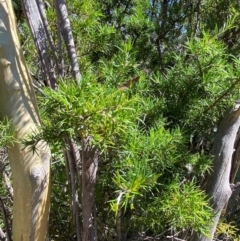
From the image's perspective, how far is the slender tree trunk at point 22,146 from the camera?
2.60 feet

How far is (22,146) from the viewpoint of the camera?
Result: 82 cm

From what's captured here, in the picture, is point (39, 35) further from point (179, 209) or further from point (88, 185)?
point (179, 209)

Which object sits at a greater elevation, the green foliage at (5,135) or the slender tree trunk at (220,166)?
the green foliage at (5,135)

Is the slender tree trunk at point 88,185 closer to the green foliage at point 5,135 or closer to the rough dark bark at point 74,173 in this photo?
the rough dark bark at point 74,173

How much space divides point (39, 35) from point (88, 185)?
36 cm

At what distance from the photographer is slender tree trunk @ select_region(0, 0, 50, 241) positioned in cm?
79

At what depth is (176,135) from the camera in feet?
2.48

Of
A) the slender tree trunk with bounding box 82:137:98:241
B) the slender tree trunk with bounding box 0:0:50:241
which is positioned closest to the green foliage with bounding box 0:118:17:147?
the slender tree trunk with bounding box 0:0:50:241

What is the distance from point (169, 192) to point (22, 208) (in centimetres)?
34

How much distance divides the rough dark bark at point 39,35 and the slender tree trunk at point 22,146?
0.12 ft

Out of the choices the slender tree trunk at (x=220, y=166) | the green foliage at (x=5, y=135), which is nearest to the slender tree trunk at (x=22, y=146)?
the green foliage at (x=5, y=135)

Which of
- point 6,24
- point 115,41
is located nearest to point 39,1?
point 6,24

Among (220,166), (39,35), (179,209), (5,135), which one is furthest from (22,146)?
(220,166)

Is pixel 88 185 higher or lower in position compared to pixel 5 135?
lower
